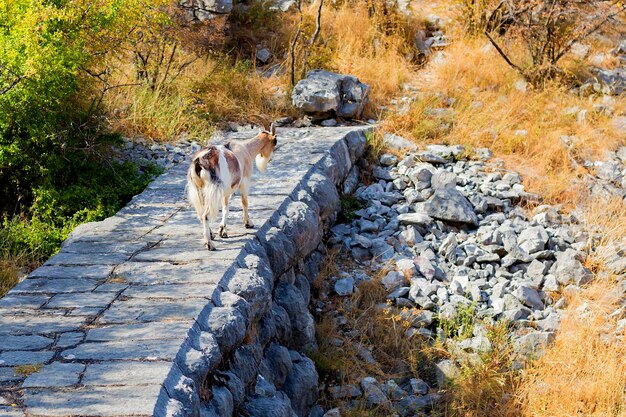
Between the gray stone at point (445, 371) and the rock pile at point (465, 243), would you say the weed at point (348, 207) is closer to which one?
the rock pile at point (465, 243)

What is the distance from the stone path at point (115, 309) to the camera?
145 inches

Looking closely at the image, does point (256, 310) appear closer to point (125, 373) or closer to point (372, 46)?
point (125, 373)

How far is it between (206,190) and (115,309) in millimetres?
1234

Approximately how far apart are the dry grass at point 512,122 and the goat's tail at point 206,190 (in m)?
4.50

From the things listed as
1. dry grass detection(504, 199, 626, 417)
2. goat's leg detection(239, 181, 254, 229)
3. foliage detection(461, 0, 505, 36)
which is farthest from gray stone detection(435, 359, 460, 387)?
foliage detection(461, 0, 505, 36)

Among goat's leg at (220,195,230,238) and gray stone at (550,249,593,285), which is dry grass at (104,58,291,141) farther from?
gray stone at (550,249,593,285)

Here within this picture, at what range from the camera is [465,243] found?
25.8 feet

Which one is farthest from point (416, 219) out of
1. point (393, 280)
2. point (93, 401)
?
point (93, 401)

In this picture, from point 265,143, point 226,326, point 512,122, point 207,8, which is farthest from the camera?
point 207,8

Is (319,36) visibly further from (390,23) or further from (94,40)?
(94,40)

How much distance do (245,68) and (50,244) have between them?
17.1 feet

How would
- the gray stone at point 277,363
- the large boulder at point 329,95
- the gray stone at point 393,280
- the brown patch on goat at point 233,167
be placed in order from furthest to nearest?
the large boulder at point 329,95 → the gray stone at point 393,280 → the brown patch on goat at point 233,167 → the gray stone at point 277,363

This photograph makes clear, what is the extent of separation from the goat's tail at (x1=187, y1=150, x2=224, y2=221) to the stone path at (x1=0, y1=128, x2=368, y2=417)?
32 cm

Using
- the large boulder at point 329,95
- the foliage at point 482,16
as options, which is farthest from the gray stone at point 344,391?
the foliage at point 482,16
